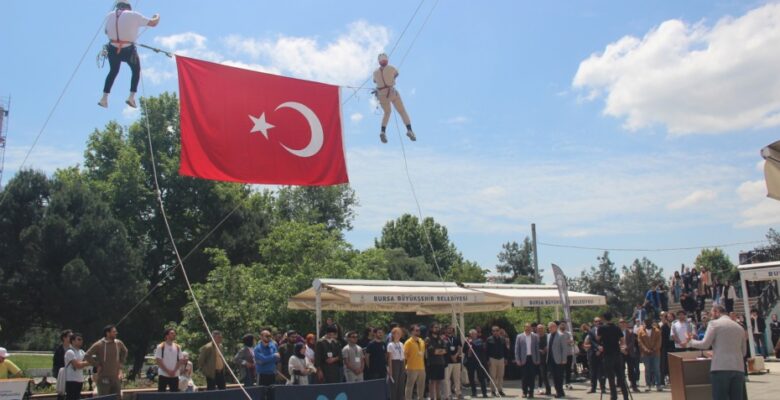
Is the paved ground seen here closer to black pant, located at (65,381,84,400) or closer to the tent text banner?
the tent text banner

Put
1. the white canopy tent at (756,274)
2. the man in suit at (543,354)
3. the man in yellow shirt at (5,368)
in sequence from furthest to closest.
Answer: the white canopy tent at (756,274) → the man in suit at (543,354) → the man in yellow shirt at (5,368)

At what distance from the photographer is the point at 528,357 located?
49.6ft

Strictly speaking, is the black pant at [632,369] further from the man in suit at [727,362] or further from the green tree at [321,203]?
the green tree at [321,203]

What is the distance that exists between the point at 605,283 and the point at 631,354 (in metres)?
63.4

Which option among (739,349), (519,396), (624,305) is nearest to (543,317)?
(519,396)

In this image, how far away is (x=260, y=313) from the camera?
2339 cm

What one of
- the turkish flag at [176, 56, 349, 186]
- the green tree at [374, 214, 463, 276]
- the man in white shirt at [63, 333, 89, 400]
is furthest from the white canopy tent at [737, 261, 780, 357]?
the green tree at [374, 214, 463, 276]

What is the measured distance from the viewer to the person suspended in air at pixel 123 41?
9.10m

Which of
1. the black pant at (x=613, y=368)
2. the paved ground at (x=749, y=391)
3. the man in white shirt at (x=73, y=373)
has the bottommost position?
the paved ground at (x=749, y=391)

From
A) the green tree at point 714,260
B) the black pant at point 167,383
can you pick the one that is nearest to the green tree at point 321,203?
the black pant at point 167,383

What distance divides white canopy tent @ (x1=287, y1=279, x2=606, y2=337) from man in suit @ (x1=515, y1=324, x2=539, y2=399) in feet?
3.96

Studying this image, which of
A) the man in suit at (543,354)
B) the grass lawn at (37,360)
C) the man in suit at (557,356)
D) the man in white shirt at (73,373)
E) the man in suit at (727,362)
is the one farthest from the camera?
the grass lawn at (37,360)

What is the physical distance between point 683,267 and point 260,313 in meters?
14.8

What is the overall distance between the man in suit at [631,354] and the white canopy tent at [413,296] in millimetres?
2430
